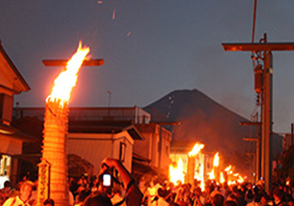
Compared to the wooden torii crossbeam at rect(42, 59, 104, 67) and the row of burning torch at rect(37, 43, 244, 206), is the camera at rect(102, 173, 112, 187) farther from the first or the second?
the wooden torii crossbeam at rect(42, 59, 104, 67)

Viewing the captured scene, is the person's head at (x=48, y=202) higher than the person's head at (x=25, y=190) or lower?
lower

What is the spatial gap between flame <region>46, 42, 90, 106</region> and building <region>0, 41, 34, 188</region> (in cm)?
1214

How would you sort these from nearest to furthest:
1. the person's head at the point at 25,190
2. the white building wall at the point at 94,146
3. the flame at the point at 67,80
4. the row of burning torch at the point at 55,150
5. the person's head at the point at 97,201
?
1. the person's head at the point at 97,201
2. the person's head at the point at 25,190
3. the row of burning torch at the point at 55,150
4. the flame at the point at 67,80
5. the white building wall at the point at 94,146

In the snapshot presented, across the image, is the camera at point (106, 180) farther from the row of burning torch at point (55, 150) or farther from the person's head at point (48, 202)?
the row of burning torch at point (55, 150)

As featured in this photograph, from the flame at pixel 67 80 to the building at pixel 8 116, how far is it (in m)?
12.1

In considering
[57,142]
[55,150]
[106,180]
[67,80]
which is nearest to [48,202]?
[55,150]

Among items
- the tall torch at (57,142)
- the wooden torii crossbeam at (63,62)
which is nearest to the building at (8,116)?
the wooden torii crossbeam at (63,62)

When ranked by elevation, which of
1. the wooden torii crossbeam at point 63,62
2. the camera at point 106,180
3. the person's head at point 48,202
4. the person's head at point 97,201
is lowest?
the person's head at point 48,202

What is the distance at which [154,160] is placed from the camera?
48594 mm

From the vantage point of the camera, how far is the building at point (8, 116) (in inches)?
Answer: 887

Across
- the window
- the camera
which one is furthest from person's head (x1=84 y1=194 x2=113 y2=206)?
the window

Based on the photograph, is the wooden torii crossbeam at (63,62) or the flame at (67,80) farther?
the wooden torii crossbeam at (63,62)

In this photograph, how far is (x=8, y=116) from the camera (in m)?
23.1

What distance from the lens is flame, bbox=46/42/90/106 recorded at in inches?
376
